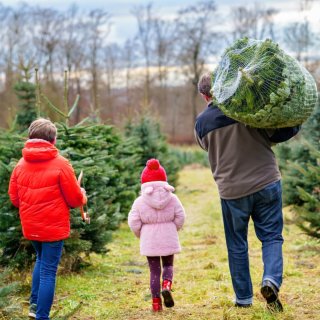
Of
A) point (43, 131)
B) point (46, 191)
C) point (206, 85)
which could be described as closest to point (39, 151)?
point (43, 131)

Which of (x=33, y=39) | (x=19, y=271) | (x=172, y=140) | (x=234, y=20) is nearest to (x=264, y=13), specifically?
(x=234, y=20)

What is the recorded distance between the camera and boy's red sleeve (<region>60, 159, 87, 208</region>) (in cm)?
502

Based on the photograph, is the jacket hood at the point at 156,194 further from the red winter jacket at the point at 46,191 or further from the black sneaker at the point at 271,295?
the black sneaker at the point at 271,295

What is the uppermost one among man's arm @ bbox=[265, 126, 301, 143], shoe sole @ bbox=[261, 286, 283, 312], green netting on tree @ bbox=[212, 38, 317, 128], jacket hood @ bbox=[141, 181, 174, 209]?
green netting on tree @ bbox=[212, 38, 317, 128]

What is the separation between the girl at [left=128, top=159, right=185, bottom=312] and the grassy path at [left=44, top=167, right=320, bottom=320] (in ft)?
0.92

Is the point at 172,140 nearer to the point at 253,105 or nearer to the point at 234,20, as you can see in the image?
the point at 234,20

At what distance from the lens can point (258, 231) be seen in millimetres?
5449

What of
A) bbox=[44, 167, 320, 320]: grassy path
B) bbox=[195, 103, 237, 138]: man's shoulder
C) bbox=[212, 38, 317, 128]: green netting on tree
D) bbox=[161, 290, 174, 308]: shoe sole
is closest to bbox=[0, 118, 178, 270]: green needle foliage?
bbox=[44, 167, 320, 320]: grassy path

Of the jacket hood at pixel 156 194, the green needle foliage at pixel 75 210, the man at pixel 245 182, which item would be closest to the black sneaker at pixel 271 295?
the man at pixel 245 182

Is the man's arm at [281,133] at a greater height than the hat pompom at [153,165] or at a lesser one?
greater

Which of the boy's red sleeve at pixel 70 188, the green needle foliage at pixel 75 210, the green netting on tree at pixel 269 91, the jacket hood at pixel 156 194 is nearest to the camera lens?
the green netting on tree at pixel 269 91

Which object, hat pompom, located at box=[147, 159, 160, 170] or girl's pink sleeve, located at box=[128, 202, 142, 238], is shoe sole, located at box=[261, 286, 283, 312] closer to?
girl's pink sleeve, located at box=[128, 202, 142, 238]

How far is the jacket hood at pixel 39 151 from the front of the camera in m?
5.02

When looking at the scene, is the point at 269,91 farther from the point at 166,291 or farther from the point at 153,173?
the point at 166,291
